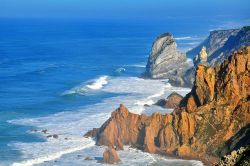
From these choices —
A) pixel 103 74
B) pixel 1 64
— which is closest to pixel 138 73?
pixel 103 74

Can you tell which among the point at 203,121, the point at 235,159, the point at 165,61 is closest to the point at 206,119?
the point at 203,121

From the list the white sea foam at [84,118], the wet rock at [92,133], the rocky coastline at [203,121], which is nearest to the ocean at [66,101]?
the white sea foam at [84,118]

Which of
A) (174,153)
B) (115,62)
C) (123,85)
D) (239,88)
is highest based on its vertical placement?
(115,62)

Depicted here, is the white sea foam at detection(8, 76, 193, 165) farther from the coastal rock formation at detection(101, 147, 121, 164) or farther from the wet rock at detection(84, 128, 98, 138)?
the coastal rock formation at detection(101, 147, 121, 164)

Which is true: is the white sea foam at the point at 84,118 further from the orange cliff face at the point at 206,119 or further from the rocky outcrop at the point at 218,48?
the rocky outcrop at the point at 218,48

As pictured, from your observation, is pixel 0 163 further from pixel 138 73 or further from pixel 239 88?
pixel 138 73

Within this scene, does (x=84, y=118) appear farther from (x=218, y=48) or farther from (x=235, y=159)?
(x=218, y=48)
